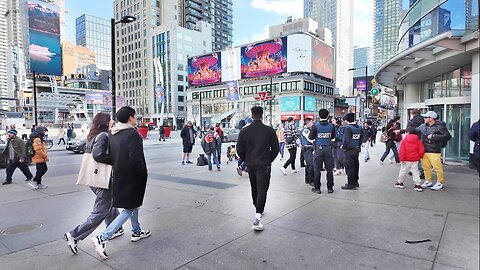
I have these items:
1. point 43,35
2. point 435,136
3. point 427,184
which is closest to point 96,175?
point 435,136

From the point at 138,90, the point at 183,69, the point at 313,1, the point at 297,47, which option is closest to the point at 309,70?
the point at 297,47

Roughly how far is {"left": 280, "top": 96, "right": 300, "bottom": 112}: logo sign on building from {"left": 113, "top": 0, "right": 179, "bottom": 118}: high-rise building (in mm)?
49656

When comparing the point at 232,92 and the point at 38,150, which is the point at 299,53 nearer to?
the point at 232,92

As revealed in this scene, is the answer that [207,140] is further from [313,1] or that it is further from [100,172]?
[313,1]

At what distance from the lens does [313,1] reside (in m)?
189

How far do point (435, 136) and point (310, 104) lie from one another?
69934 millimetres

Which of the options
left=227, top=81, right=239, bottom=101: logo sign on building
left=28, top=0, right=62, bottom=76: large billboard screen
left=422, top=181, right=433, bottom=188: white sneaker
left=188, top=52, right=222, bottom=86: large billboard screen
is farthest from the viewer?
left=188, top=52, right=222, bottom=86: large billboard screen

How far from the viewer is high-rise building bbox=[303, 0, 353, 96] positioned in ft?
546


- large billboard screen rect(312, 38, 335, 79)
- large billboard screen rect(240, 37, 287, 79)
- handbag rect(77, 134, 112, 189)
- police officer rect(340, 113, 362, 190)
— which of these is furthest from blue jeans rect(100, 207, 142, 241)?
large billboard screen rect(312, 38, 335, 79)

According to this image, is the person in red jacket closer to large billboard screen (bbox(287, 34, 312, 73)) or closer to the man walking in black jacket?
the man walking in black jacket

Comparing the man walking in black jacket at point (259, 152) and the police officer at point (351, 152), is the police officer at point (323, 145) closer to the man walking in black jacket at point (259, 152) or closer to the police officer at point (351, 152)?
the police officer at point (351, 152)

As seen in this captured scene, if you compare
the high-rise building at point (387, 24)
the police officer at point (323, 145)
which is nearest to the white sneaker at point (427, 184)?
the police officer at point (323, 145)

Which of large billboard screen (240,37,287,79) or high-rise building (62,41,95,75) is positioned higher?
high-rise building (62,41,95,75)

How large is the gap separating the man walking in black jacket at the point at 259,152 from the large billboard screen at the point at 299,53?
70.2 metres
